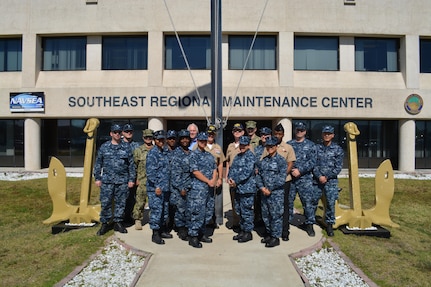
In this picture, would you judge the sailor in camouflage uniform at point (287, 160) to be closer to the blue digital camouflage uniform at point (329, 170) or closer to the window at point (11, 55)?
the blue digital camouflage uniform at point (329, 170)

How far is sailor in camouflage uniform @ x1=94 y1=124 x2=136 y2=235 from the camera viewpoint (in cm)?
570

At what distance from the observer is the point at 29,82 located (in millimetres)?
15258

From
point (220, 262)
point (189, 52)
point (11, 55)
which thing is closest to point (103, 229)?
point (220, 262)

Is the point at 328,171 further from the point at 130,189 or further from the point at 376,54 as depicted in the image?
the point at 376,54

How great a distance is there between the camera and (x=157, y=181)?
528 cm

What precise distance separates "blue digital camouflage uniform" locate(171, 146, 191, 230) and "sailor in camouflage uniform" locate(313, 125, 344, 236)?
231 cm

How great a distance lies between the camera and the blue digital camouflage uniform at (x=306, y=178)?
5.57 m

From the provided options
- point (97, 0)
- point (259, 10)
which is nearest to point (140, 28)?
point (97, 0)

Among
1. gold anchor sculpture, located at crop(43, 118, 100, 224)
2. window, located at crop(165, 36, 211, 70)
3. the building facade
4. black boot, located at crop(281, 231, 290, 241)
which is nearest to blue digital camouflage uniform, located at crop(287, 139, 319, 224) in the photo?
black boot, located at crop(281, 231, 290, 241)

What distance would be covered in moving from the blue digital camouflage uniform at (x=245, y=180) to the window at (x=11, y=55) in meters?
15.4

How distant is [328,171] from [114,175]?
12.5 ft

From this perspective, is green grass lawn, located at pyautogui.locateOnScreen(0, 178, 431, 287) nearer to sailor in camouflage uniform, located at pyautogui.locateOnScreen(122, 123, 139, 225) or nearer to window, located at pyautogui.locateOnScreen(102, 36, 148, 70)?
sailor in camouflage uniform, located at pyautogui.locateOnScreen(122, 123, 139, 225)

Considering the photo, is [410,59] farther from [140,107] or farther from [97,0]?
[97,0]

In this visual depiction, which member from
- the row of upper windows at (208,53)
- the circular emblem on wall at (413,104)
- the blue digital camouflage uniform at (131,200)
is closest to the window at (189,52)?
the row of upper windows at (208,53)
